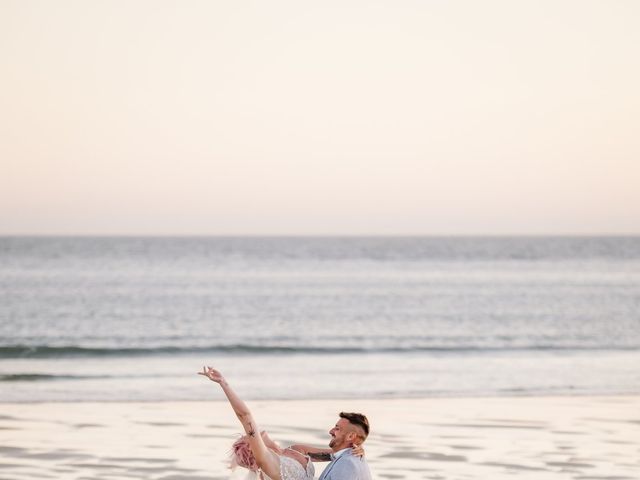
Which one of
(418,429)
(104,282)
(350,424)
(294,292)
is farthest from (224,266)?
(350,424)

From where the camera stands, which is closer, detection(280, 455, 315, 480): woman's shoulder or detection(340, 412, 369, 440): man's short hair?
detection(340, 412, 369, 440): man's short hair

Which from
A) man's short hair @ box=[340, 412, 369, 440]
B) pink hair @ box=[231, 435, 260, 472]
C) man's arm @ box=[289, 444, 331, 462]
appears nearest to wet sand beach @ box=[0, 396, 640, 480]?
man's arm @ box=[289, 444, 331, 462]

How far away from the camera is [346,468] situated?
6887 mm

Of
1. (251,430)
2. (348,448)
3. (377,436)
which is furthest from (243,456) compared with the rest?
(377,436)

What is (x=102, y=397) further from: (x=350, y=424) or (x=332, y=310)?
(x=332, y=310)

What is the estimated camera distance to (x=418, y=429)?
1507 cm

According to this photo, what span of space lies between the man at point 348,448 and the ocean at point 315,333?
474 inches

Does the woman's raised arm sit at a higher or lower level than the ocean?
higher

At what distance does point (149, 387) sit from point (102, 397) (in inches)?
63.4

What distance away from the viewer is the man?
689 cm

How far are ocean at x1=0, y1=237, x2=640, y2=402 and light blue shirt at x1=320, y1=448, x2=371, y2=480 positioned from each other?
39.6ft

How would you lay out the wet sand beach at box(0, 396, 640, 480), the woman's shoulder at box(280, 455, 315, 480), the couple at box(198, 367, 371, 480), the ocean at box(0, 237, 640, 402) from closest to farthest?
the couple at box(198, 367, 371, 480) < the woman's shoulder at box(280, 455, 315, 480) < the wet sand beach at box(0, 396, 640, 480) < the ocean at box(0, 237, 640, 402)

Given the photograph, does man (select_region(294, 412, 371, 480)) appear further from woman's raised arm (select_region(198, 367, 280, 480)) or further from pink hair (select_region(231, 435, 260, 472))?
pink hair (select_region(231, 435, 260, 472))

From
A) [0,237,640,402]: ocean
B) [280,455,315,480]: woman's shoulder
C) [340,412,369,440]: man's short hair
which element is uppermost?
[340,412,369,440]: man's short hair
